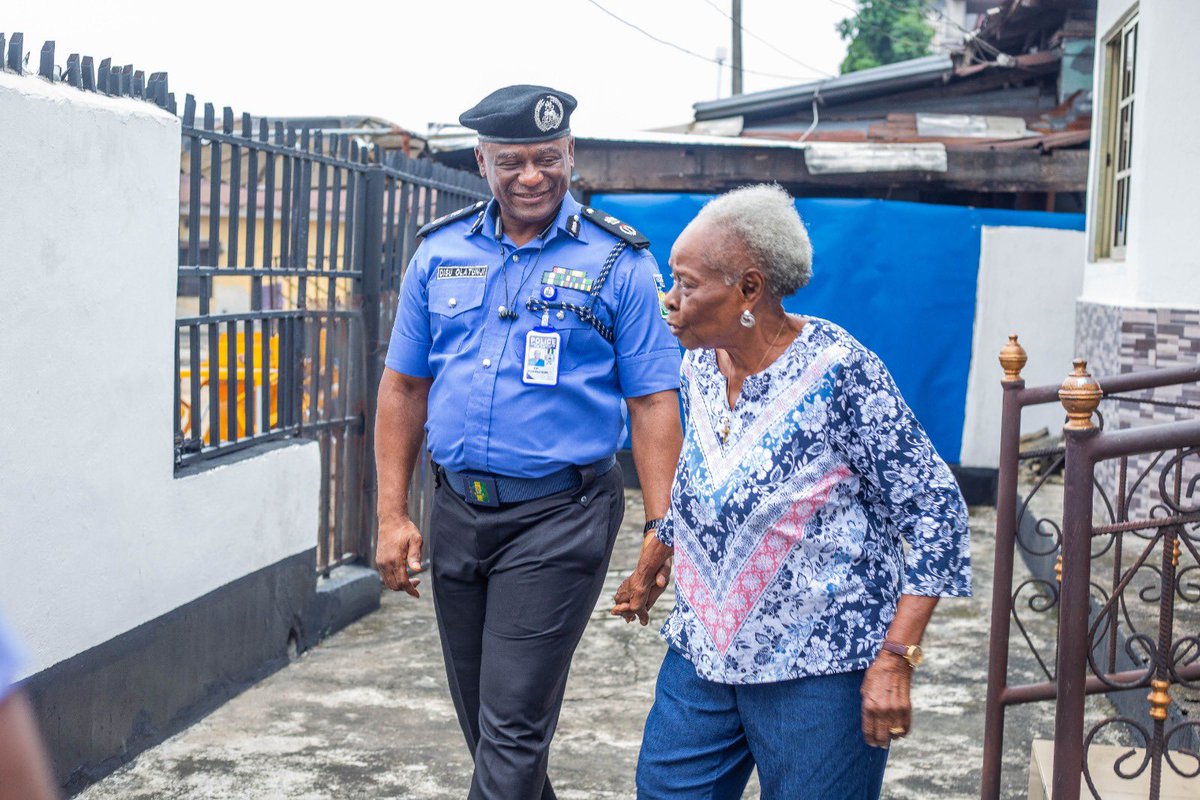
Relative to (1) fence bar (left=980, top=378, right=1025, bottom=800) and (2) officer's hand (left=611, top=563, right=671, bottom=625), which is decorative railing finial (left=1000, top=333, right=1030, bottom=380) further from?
(2) officer's hand (left=611, top=563, right=671, bottom=625)

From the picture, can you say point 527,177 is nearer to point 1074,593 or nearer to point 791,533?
point 791,533

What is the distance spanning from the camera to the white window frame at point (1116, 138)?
818 cm

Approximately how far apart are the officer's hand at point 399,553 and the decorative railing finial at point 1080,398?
1.57 m

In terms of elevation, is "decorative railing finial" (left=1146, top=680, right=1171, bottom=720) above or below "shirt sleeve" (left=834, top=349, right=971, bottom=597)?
below

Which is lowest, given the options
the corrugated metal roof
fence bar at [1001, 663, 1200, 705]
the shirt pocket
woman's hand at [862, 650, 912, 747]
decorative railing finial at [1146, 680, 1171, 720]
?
fence bar at [1001, 663, 1200, 705]

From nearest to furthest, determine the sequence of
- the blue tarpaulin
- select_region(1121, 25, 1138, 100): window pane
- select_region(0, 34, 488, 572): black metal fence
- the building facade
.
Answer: select_region(0, 34, 488, 572): black metal fence
the building facade
select_region(1121, 25, 1138, 100): window pane
the blue tarpaulin

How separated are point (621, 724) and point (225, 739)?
1.39 m

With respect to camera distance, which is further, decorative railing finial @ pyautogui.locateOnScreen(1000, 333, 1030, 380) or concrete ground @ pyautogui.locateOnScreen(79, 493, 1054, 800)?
concrete ground @ pyautogui.locateOnScreen(79, 493, 1054, 800)

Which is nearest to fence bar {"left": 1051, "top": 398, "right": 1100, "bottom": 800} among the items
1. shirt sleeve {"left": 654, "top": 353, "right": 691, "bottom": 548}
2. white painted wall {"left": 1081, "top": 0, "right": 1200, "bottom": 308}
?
shirt sleeve {"left": 654, "top": 353, "right": 691, "bottom": 548}

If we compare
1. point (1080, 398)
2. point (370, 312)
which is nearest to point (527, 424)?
point (1080, 398)

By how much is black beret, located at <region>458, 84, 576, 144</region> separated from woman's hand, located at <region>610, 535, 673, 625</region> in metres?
1.03

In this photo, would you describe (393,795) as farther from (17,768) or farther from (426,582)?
(17,768)

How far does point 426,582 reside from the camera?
24.6 ft

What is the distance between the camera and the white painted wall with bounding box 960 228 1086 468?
998 centimetres
